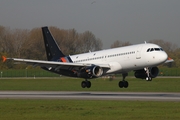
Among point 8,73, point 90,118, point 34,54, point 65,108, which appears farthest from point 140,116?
point 34,54

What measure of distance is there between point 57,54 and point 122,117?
3767cm

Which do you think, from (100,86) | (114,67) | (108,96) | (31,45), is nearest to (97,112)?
(108,96)

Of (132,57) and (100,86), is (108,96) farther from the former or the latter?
(100,86)

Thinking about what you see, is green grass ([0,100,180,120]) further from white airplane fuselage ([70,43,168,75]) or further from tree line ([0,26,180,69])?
tree line ([0,26,180,69])

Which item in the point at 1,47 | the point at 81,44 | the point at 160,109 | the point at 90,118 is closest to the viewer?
the point at 90,118

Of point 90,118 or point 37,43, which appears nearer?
point 90,118

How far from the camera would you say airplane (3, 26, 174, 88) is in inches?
2112

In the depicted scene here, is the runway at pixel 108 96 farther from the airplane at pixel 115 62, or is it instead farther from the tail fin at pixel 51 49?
the tail fin at pixel 51 49

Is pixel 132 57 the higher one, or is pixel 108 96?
pixel 132 57

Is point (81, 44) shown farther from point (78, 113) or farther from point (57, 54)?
point (78, 113)

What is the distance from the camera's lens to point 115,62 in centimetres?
5631

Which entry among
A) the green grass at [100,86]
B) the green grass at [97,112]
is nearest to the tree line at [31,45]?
the green grass at [100,86]

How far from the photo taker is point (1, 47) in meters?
152

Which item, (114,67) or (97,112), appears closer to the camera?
(97,112)
